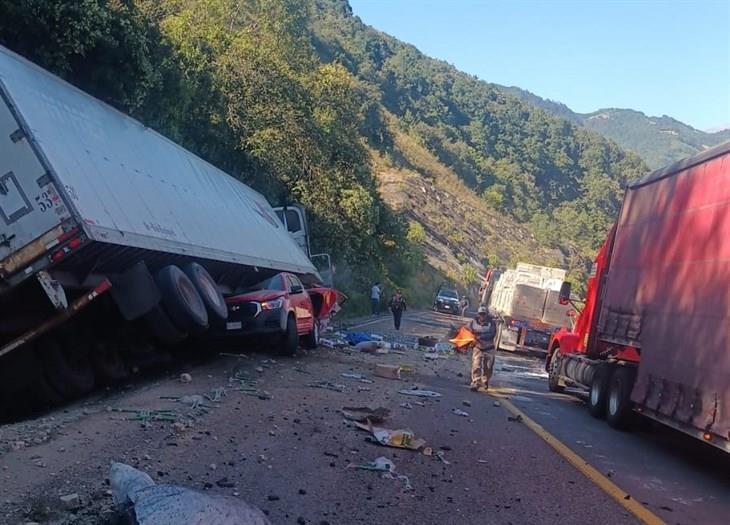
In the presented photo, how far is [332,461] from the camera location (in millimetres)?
7973

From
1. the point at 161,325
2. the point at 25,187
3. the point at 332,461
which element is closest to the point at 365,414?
the point at 332,461

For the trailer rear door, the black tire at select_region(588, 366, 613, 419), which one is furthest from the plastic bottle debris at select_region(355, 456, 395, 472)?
the black tire at select_region(588, 366, 613, 419)

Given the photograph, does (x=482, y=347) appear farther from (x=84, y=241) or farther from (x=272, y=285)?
(x=84, y=241)

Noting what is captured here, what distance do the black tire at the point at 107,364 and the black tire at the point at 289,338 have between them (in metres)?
4.50

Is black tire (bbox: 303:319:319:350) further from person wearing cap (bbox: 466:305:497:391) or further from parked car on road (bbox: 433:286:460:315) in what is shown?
parked car on road (bbox: 433:286:460:315)

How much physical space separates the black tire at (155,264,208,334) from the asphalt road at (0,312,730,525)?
82cm

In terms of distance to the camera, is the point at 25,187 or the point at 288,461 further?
the point at 25,187

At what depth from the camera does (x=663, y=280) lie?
444 inches

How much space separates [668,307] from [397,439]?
406 centimetres

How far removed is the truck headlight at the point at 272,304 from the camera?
16016 mm

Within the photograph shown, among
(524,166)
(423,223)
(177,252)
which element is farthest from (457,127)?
(177,252)

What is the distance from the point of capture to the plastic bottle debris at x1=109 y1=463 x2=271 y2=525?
4.45 meters

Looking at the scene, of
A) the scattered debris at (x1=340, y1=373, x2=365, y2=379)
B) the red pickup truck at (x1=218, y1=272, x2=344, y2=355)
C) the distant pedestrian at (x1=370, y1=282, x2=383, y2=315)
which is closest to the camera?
the scattered debris at (x1=340, y1=373, x2=365, y2=379)

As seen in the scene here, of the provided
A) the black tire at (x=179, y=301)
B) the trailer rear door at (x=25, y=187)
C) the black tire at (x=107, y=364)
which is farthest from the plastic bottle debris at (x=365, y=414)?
the trailer rear door at (x=25, y=187)
